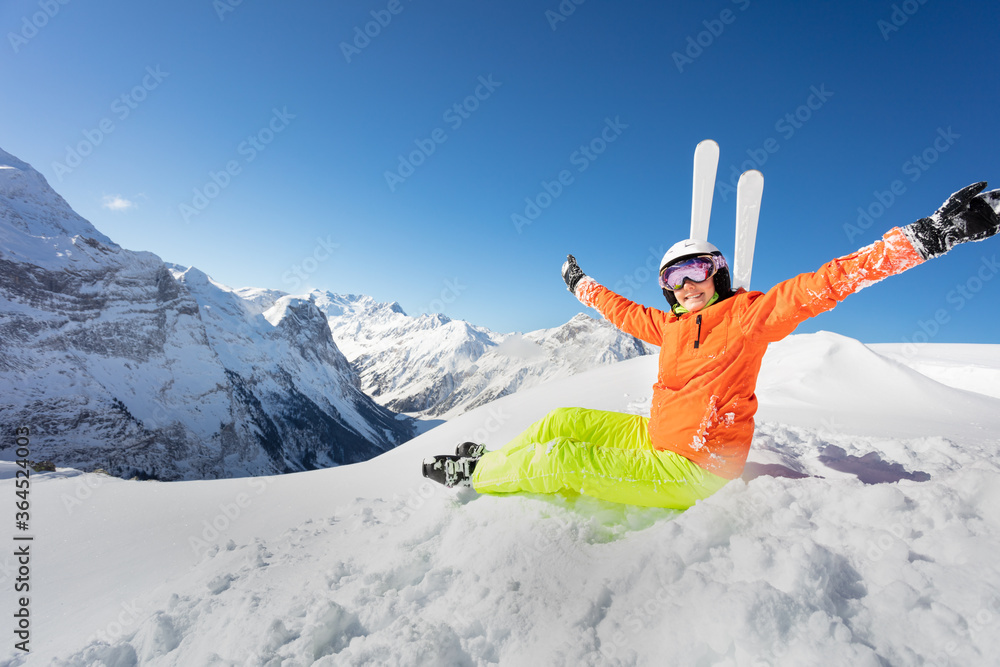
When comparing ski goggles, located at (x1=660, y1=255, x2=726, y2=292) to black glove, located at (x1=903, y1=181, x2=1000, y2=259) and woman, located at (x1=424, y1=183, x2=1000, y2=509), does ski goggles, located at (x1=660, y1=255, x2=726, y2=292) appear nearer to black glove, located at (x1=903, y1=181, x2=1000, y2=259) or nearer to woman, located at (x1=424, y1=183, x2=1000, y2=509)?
woman, located at (x1=424, y1=183, x2=1000, y2=509)

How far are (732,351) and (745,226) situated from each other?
3190 mm

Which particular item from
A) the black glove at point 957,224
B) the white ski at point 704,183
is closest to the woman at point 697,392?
the black glove at point 957,224

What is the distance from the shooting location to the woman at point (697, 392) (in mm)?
2592

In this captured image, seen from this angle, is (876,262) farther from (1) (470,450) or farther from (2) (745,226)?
(1) (470,450)

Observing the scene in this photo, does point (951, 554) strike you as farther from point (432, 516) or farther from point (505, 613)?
point (432, 516)

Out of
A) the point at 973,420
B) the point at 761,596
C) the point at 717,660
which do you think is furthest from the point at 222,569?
the point at 973,420

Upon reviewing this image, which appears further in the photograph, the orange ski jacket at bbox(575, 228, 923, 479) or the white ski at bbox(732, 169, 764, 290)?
the white ski at bbox(732, 169, 764, 290)

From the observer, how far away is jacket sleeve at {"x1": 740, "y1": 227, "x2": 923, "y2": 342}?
→ 2.60 m

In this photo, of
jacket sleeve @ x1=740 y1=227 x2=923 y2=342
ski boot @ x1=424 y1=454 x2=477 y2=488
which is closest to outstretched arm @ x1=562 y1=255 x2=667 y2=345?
jacket sleeve @ x1=740 y1=227 x2=923 y2=342

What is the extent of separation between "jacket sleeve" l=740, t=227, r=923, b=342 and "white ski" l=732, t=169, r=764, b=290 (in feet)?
8.43

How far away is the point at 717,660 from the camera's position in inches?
64.5

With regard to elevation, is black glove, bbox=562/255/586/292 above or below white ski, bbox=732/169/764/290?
below

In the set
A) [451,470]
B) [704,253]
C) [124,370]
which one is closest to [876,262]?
[704,253]

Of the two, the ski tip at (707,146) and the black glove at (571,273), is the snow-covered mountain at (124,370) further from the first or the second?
the ski tip at (707,146)
